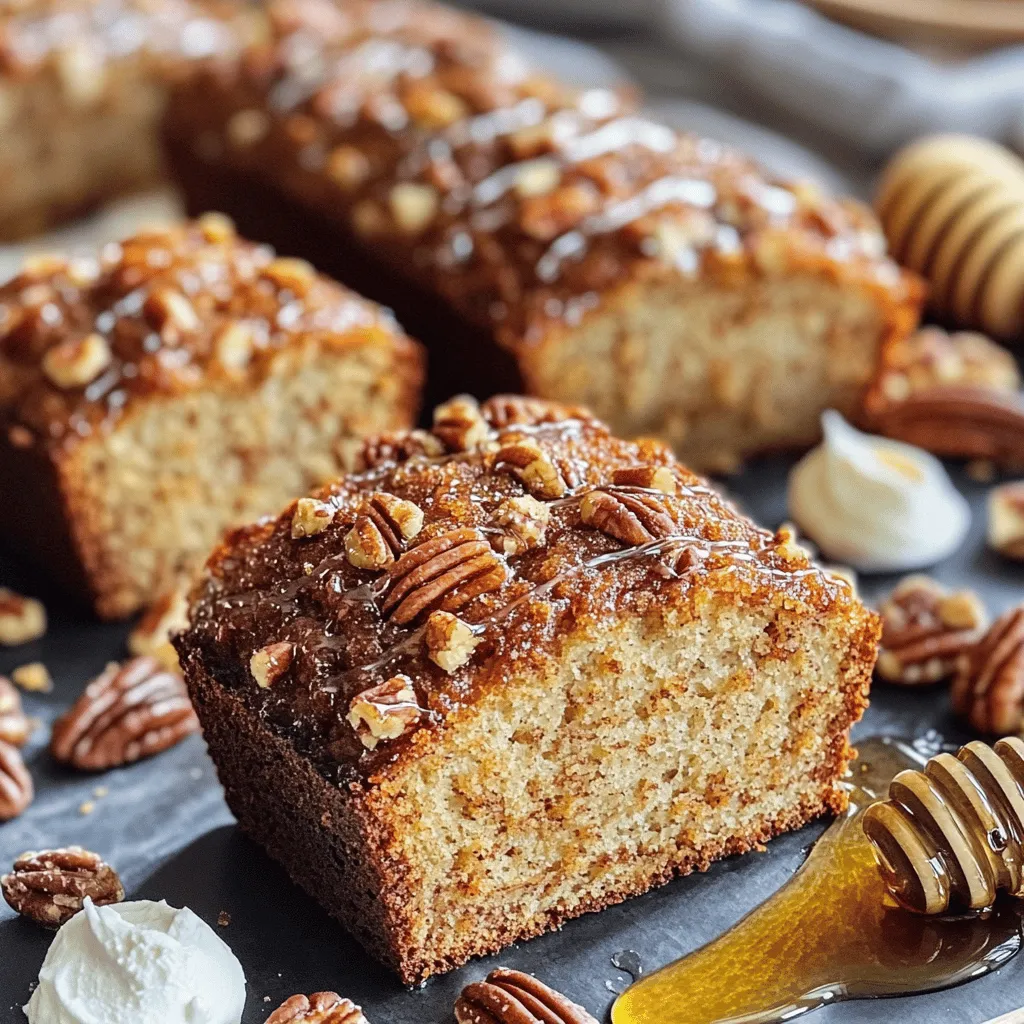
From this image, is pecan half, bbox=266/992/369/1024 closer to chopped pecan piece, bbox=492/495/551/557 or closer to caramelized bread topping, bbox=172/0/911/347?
chopped pecan piece, bbox=492/495/551/557

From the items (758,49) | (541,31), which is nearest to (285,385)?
(758,49)

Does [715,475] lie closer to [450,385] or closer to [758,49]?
[450,385]

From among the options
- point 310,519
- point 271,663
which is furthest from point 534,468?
point 271,663

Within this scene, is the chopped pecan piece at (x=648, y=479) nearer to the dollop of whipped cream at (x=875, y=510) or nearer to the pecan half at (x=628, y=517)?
the pecan half at (x=628, y=517)

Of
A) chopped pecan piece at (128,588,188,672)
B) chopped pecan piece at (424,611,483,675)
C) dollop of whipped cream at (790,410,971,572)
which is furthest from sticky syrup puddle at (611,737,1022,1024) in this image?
chopped pecan piece at (128,588,188,672)

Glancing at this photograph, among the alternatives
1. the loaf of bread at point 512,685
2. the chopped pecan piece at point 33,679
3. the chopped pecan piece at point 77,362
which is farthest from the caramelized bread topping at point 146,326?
the loaf of bread at point 512,685

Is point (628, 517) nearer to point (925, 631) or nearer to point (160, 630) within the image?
point (925, 631)
